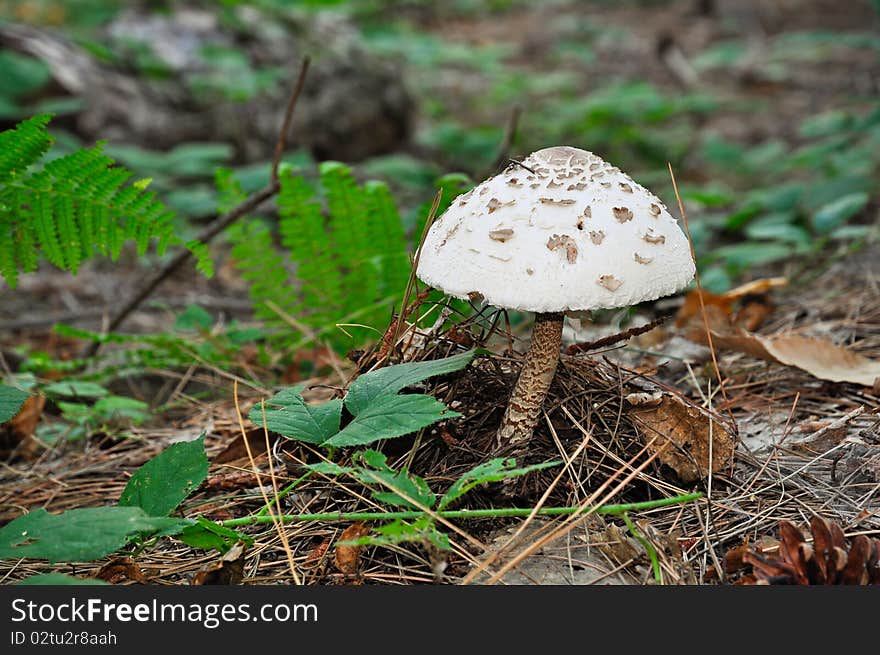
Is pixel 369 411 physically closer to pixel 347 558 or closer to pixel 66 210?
pixel 347 558

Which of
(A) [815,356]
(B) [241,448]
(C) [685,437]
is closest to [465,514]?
(C) [685,437]

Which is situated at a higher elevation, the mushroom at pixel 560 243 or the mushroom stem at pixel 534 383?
the mushroom at pixel 560 243

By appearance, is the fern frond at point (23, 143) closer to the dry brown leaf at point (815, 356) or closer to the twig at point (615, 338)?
the twig at point (615, 338)

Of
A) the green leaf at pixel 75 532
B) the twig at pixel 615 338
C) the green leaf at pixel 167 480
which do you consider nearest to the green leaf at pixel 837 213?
the twig at pixel 615 338

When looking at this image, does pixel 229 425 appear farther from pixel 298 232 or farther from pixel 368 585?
pixel 368 585

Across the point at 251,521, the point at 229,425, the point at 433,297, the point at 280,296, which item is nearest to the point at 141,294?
the point at 280,296

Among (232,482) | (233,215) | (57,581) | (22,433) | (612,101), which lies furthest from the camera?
(612,101)

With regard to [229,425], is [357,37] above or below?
above
